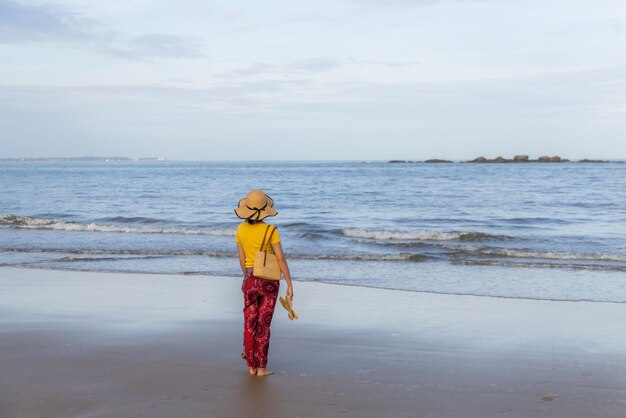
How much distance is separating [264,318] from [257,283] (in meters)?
0.32

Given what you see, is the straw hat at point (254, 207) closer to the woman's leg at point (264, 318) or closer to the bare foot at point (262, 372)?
the woman's leg at point (264, 318)

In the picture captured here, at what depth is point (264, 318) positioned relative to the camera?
6418mm

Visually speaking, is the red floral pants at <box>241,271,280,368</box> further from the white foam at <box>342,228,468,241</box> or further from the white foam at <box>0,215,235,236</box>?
the white foam at <box>0,215,235,236</box>

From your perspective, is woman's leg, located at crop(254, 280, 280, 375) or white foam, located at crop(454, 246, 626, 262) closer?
woman's leg, located at crop(254, 280, 280, 375)

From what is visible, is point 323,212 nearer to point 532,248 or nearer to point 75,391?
point 532,248

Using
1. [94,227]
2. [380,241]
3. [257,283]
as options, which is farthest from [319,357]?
[94,227]

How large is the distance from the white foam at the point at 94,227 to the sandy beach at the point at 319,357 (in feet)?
38.4

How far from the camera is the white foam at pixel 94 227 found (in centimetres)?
2266

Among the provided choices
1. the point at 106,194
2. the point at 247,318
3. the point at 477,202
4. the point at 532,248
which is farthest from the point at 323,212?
the point at 247,318

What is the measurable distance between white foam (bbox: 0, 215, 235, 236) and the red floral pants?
607 inches

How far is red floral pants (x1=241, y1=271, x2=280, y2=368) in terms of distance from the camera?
251 inches

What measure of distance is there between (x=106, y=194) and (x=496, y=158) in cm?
10674

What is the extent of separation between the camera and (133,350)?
7297 millimetres

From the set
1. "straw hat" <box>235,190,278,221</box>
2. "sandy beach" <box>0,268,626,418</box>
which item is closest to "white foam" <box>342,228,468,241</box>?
"sandy beach" <box>0,268,626,418</box>
